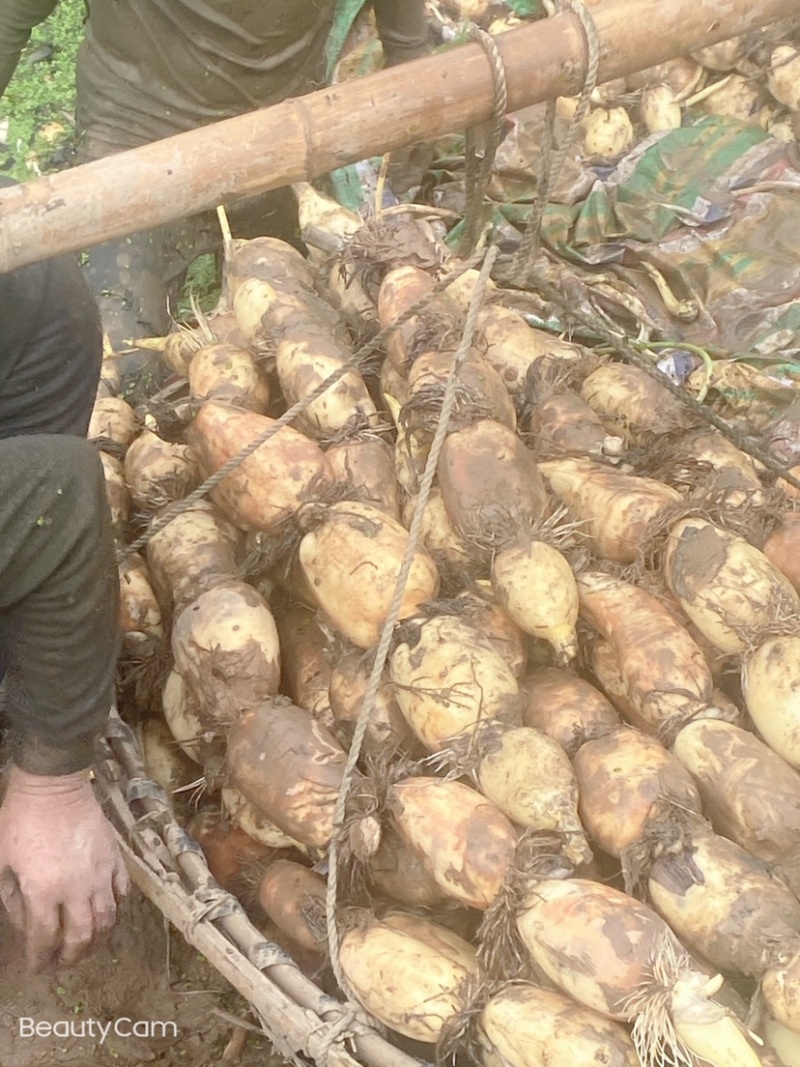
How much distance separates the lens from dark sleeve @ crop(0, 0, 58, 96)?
3320 millimetres

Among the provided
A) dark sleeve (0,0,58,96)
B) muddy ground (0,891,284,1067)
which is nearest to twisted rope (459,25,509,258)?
muddy ground (0,891,284,1067)

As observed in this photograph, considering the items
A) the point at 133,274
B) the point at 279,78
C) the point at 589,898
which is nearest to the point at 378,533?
the point at 589,898

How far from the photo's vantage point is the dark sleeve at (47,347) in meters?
1.95

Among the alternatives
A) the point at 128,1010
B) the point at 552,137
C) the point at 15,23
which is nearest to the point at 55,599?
the point at 128,1010

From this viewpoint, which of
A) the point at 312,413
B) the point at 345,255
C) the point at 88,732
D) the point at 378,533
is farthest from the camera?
the point at 345,255

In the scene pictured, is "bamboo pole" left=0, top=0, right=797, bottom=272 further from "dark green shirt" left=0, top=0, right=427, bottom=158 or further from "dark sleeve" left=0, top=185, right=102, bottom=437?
"dark green shirt" left=0, top=0, right=427, bottom=158

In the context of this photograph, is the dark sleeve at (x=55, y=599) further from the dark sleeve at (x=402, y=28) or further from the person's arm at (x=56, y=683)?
the dark sleeve at (x=402, y=28)

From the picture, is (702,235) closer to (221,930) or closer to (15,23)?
(15,23)

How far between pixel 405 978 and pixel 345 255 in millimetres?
1875

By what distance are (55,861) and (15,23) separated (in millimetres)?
2741

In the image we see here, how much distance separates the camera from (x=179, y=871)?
1985mm

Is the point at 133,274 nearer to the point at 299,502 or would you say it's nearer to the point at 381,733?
the point at 299,502

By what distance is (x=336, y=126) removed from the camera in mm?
1589

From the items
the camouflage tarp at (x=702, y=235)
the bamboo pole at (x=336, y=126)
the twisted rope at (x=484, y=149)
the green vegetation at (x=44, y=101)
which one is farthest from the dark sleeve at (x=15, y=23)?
the bamboo pole at (x=336, y=126)
